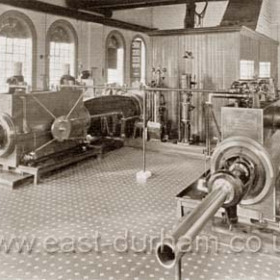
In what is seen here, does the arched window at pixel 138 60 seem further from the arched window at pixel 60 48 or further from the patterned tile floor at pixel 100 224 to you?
the patterned tile floor at pixel 100 224

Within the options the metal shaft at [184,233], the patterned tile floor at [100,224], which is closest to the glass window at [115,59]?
the patterned tile floor at [100,224]

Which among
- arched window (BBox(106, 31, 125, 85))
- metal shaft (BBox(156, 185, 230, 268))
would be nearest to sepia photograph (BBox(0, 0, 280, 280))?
metal shaft (BBox(156, 185, 230, 268))

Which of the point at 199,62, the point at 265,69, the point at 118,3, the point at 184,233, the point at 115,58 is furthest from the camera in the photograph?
the point at 115,58

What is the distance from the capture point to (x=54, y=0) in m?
8.63

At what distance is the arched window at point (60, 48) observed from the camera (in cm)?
908

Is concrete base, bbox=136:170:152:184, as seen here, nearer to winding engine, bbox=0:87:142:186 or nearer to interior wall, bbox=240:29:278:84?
winding engine, bbox=0:87:142:186

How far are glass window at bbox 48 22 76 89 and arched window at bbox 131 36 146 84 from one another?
3.15 metres

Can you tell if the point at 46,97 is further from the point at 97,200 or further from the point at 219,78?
the point at 219,78

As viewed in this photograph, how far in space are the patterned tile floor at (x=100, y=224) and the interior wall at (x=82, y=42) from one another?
14.5 feet

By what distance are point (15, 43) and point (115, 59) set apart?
12.5 ft

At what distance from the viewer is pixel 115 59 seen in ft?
37.9

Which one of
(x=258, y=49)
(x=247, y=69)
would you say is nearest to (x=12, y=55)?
(x=247, y=69)

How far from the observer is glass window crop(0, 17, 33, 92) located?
8.11m

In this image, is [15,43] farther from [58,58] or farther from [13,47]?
[58,58]
